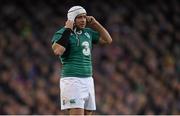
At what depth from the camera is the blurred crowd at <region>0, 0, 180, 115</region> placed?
16.2 metres

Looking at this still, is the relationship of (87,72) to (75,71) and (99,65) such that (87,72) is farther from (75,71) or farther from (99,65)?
(99,65)

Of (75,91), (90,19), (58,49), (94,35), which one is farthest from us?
(94,35)

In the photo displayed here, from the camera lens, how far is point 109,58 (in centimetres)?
1750

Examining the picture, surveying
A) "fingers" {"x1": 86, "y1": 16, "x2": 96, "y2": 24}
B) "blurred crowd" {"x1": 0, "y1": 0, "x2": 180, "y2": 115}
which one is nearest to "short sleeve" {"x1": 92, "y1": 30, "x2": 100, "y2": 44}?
"fingers" {"x1": 86, "y1": 16, "x2": 96, "y2": 24}

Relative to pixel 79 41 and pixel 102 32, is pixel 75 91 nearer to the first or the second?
pixel 79 41

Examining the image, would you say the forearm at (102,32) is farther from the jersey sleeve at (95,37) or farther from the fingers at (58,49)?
the fingers at (58,49)

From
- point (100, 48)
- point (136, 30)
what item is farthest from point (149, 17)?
point (100, 48)

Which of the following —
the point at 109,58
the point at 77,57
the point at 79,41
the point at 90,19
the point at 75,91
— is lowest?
the point at 75,91

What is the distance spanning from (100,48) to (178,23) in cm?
243

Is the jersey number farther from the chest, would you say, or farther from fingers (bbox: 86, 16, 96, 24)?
fingers (bbox: 86, 16, 96, 24)

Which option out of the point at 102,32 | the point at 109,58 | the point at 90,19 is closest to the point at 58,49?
the point at 90,19

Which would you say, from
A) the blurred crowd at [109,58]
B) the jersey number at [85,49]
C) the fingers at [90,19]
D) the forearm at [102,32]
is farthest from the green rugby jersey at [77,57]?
the blurred crowd at [109,58]

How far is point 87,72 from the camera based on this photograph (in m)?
9.52

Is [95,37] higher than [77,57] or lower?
higher
